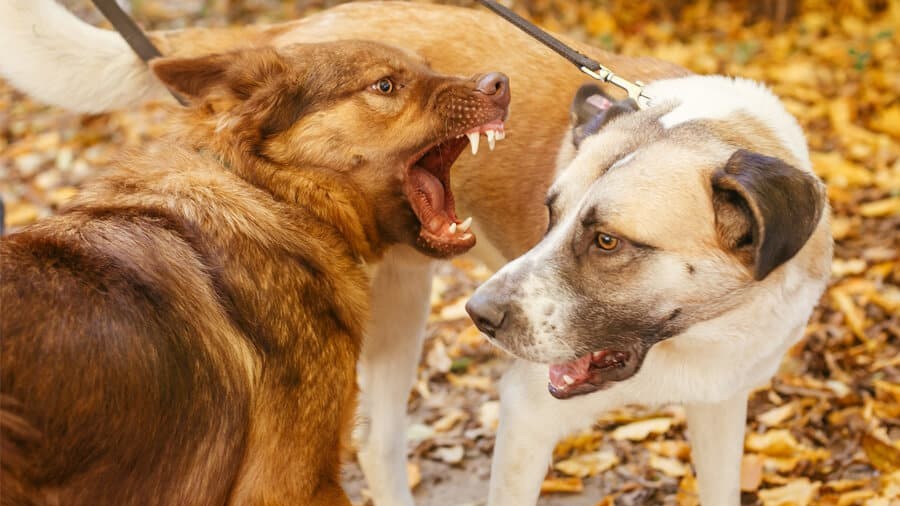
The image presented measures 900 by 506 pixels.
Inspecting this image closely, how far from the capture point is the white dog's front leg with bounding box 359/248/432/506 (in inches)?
146

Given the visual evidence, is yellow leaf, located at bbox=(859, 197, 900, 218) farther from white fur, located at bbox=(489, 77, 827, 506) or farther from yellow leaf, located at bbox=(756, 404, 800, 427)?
white fur, located at bbox=(489, 77, 827, 506)

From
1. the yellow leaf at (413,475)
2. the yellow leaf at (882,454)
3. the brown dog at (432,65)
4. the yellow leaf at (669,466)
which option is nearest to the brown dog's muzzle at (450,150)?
the brown dog at (432,65)

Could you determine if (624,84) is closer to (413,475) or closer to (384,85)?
(384,85)

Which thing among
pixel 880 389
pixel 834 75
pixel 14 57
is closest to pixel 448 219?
pixel 14 57

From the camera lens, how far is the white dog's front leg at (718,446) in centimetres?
325

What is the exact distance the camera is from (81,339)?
2.17m

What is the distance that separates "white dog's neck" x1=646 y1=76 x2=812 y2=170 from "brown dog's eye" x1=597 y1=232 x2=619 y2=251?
41 centimetres

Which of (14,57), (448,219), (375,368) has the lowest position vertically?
(375,368)

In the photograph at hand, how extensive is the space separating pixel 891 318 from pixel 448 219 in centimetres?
255

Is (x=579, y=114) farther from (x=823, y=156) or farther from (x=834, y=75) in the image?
(x=834, y=75)

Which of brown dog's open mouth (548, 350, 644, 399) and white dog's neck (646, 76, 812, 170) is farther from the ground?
white dog's neck (646, 76, 812, 170)

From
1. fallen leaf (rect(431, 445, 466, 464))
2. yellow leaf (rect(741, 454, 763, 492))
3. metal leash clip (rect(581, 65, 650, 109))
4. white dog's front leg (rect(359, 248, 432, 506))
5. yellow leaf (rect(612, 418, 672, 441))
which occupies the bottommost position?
fallen leaf (rect(431, 445, 466, 464))

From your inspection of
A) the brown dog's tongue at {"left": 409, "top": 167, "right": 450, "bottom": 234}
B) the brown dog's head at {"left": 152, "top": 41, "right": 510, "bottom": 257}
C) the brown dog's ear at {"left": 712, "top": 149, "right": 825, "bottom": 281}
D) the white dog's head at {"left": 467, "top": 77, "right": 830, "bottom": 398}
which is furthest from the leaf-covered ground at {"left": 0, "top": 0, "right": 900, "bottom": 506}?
the brown dog's ear at {"left": 712, "top": 149, "right": 825, "bottom": 281}

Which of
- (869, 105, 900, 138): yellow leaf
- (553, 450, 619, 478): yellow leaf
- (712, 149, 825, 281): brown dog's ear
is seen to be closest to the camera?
(712, 149, 825, 281): brown dog's ear
